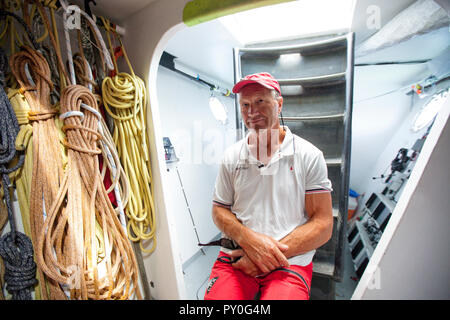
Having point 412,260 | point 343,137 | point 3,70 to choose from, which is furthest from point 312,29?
point 3,70

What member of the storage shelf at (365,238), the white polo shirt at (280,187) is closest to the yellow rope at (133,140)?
the white polo shirt at (280,187)

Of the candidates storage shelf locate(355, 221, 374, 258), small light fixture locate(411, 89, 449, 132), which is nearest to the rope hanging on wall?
storage shelf locate(355, 221, 374, 258)

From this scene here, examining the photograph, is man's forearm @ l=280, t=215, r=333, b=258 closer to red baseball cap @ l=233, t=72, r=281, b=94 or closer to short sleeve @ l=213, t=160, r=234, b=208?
short sleeve @ l=213, t=160, r=234, b=208

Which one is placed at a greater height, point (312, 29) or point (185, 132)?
point (312, 29)

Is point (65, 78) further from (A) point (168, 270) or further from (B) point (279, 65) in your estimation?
(B) point (279, 65)

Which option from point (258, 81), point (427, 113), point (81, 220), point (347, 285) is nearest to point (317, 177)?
point (258, 81)

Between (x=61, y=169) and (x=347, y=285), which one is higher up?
(x=61, y=169)

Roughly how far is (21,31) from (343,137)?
1738mm

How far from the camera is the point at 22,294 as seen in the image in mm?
713

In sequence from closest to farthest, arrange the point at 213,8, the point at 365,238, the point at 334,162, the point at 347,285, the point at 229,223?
the point at 213,8, the point at 229,223, the point at 334,162, the point at 347,285, the point at 365,238

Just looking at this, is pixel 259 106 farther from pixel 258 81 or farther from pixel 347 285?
pixel 347 285

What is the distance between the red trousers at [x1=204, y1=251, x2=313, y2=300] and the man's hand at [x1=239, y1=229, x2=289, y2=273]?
5 centimetres

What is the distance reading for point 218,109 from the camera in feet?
4.52

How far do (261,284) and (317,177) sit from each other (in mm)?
560
